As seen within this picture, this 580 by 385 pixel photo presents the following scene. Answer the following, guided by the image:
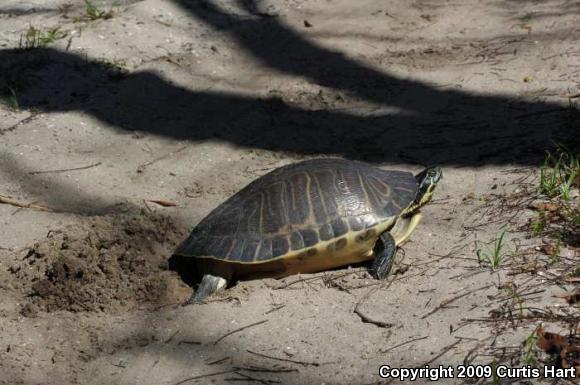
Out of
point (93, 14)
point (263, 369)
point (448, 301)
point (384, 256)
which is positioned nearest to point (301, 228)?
point (384, 256)

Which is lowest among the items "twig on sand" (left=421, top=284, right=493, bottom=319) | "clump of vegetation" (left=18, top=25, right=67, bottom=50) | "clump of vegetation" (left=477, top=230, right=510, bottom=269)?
"clump of vegetation" (left=18, top=25, right=67, bottom=50)

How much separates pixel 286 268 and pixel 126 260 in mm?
957

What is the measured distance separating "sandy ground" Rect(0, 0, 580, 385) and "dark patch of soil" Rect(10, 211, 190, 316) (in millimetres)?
13

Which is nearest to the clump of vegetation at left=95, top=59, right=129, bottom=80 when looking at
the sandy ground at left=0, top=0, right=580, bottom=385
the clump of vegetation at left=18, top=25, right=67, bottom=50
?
the sandy ground at left=0, top=0, right=580, bottom=385

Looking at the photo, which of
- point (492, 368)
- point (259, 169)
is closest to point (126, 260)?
point (259, 169)

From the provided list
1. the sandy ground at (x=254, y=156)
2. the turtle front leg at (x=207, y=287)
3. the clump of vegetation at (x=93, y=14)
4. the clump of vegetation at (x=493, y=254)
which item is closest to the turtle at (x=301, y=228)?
the turtle front leg at (x=207, y=287)

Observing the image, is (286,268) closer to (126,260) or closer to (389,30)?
(126,260)

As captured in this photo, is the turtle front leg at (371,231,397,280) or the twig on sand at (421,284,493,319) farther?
the turtle front leg at (371,231,397,280)

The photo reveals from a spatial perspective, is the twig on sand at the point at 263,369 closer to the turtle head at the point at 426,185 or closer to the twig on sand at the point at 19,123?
the turtle head at the point at 426,185

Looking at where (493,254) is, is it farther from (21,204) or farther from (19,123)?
(19,123)

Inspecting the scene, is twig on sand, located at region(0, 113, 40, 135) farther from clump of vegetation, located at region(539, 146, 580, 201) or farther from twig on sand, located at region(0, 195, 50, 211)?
clump of vegetation, located at region(539, 146, 580, 201)

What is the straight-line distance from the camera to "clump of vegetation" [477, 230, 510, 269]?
446 cm

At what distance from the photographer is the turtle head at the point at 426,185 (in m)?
5.16

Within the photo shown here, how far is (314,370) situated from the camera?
3920 millimetres
